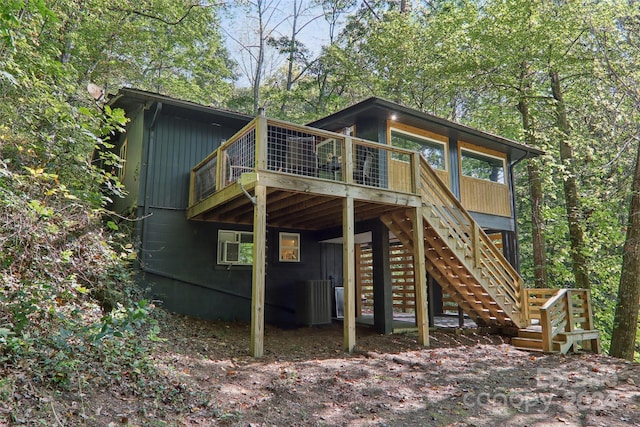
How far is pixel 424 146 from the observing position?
10523 mm

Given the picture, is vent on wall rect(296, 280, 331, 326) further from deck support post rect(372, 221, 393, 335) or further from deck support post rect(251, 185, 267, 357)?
deck support post rect(251, 185, 267, 357)

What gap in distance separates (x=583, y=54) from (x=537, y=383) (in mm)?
11889

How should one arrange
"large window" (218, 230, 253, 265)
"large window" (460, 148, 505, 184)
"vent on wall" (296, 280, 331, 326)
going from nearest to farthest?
"large window" (218, 230, 253, 265), "vent on wall" (296, 280, 331, 326), "large window" (460, 148, 505, 184)

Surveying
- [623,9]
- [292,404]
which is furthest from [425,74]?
[292,404]

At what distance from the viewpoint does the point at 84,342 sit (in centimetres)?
430

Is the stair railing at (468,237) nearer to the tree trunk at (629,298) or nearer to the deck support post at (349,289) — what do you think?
the deck support post at (349,289)

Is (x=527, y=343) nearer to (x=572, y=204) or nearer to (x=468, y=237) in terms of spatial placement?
(x=468, y=237)

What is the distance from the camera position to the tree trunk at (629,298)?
9.32 metres

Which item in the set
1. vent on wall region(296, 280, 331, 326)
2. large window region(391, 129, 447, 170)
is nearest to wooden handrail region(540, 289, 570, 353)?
large window region(391, 129, 447, 170)

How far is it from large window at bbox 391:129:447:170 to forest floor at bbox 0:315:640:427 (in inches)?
196

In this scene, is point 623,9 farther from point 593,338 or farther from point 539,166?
point 593,338

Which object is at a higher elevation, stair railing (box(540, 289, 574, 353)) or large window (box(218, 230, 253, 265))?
large window (box(218, 230, 253, 265))

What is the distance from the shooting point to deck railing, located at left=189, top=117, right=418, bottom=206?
7422mm

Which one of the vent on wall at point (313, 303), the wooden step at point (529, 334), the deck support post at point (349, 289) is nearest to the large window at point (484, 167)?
the wooden step at point (529, 334)
